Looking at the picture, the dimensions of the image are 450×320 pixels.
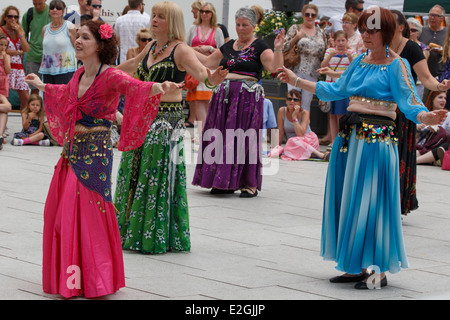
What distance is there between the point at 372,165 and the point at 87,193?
2.00 meters

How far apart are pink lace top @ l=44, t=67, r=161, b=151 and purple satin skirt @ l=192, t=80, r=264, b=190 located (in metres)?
3.72

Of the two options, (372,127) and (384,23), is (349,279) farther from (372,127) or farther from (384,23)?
(384,23)

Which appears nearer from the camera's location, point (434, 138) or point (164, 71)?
point (164, 71)

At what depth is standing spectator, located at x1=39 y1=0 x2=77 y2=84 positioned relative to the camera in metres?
12.9

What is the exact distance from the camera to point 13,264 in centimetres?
614

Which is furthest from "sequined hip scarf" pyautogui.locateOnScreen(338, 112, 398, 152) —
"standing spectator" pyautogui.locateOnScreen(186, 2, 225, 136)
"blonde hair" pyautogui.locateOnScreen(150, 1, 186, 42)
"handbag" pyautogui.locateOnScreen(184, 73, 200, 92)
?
"handbag" pyautogui.locateOnScreen(184, 73, 200, 92)

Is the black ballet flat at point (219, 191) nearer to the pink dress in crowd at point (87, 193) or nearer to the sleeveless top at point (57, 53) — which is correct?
the pink dress in crowd at point (87, 193)

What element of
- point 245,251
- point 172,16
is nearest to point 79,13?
point 172,16

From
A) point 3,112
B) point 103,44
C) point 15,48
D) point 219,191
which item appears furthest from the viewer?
point 15,48

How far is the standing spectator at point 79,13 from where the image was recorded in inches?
559

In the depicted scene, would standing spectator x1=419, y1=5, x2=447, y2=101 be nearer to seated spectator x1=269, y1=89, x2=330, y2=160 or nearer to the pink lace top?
seated spectator x1=269, y1=89, x2=330, y2=160

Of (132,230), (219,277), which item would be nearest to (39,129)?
(132,230)

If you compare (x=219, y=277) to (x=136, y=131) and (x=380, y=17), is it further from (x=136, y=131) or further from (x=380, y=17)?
(x=380, y=17)

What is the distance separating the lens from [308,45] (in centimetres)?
1348
